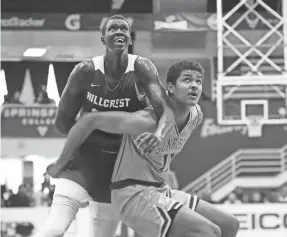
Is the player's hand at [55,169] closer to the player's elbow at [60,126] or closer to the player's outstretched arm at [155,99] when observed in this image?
the player's elbow at [60,126]

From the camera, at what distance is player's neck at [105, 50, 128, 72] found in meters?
3.58

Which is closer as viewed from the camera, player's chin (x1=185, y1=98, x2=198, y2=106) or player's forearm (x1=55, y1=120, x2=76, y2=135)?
player's chin (x1=185, y1=98, x2=198, y2=106)

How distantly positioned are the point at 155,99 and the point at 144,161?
345mm

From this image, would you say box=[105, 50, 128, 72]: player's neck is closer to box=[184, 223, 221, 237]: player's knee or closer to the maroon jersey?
the maroon jersey

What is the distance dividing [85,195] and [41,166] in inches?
213

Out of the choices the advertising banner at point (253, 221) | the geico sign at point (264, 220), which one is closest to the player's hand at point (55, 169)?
the advertising banner at point (253, 221)

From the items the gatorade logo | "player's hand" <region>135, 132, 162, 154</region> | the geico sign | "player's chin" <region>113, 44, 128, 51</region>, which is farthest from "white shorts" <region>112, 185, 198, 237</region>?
the gatorade logo

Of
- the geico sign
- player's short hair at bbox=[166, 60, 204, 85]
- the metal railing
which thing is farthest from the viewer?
the metal railing

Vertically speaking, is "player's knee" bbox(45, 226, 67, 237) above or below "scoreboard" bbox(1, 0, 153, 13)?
below

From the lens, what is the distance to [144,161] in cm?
337

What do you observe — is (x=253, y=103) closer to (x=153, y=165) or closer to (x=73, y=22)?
(x=73, y=22)

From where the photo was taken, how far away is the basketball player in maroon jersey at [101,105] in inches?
138

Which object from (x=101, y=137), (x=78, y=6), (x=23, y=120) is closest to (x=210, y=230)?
(x=101, y=137)

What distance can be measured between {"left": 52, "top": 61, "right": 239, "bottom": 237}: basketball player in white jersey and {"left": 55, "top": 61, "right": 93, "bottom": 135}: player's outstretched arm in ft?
0.64
